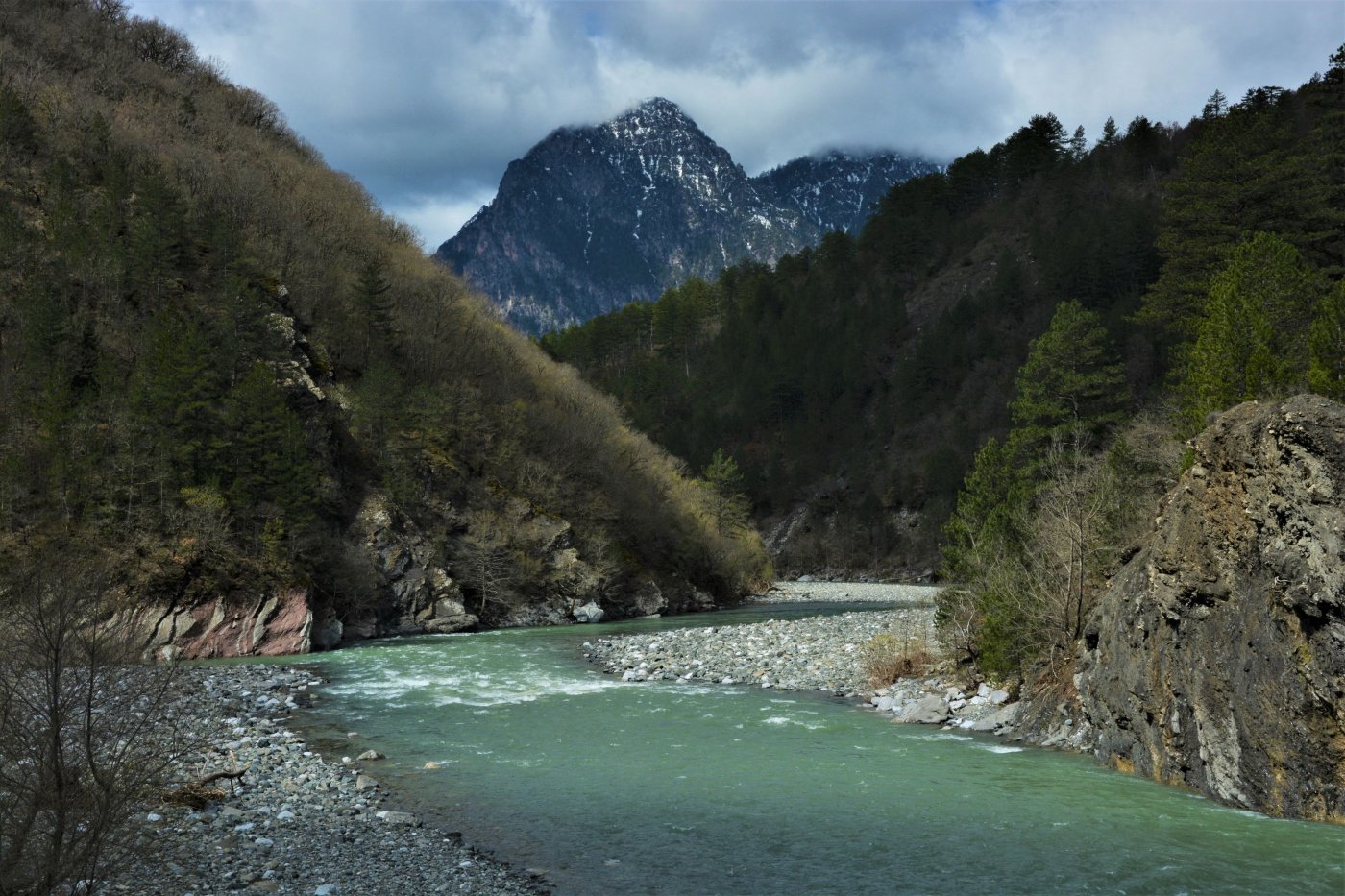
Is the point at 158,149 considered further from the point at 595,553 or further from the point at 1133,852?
the point at 1133,852

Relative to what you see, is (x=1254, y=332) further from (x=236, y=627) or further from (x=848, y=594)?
(x=848, y=594)

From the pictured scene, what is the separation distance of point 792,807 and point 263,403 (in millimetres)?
34651

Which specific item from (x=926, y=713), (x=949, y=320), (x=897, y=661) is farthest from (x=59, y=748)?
(x=949, y=320)

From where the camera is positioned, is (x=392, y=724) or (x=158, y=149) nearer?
(x=392, y=724)

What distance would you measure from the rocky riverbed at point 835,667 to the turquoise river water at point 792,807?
3.14 feet

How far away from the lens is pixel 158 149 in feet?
198

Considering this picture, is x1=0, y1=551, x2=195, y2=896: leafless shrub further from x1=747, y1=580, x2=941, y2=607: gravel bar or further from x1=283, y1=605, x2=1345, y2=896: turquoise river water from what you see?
x1=747, y1=580, x2=941, y2=607: gravel bar

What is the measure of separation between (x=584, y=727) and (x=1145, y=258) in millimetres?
88733

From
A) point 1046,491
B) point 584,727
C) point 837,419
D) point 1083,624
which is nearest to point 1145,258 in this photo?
point 837,419

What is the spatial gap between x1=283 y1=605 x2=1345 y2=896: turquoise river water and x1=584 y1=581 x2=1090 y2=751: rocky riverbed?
96cm

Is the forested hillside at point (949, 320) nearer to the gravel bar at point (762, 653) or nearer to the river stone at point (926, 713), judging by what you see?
the gravel bar at point (762, 653)

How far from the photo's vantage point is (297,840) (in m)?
11.4

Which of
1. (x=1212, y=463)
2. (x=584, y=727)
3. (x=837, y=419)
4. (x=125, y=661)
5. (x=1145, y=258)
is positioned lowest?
(x=584, y=727)

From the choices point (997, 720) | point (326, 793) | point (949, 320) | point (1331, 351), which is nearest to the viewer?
point (326, 793)
